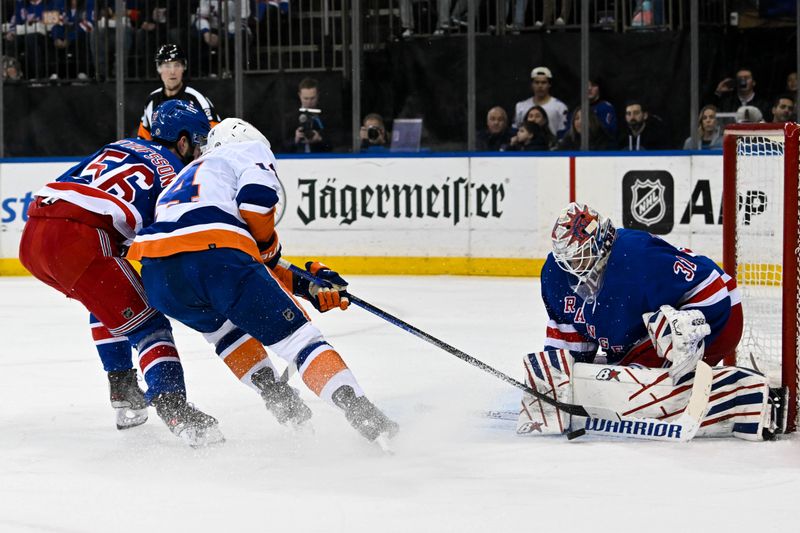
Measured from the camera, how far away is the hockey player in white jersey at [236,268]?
292cm

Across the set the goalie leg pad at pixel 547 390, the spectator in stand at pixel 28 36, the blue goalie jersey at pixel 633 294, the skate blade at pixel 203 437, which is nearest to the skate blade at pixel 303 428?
the skate blade at pixel 203 437

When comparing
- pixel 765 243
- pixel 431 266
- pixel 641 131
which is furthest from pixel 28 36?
pixel 765 243

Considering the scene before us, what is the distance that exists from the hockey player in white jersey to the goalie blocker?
1.41 ft

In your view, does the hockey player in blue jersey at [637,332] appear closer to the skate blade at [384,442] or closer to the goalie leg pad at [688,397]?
the goalie leg pad at [688,397]

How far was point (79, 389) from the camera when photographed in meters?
4.00

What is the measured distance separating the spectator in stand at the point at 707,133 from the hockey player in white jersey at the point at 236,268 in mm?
4430

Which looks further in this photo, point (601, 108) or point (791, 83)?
point (601, 108)

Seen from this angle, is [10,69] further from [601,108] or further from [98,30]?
[601,108]

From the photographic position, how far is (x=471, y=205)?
7.37 meters

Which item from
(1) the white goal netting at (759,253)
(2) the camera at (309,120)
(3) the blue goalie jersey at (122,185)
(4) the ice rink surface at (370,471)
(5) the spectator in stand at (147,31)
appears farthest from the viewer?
(5) the spectator in stand at (147,31)

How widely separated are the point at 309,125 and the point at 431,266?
4.01 feet

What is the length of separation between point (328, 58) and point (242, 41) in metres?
0.58

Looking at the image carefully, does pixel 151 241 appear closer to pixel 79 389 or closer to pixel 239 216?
pixel 239 216

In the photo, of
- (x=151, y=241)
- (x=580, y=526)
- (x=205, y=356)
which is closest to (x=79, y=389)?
(x=205, y=356)
